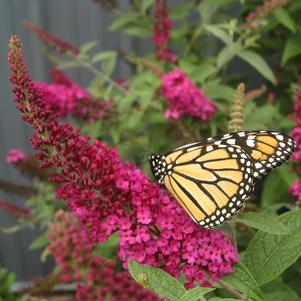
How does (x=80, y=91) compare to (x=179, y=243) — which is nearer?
(x=179, y=243)

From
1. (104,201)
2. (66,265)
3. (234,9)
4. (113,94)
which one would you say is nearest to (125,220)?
(104,201)

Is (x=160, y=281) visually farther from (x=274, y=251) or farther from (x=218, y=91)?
(x=218, y=91)

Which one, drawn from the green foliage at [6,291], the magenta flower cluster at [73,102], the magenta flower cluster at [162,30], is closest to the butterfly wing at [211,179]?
the magenta flower cluster at [73,102]

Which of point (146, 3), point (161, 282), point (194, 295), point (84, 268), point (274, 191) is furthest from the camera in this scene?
point (146, 3)

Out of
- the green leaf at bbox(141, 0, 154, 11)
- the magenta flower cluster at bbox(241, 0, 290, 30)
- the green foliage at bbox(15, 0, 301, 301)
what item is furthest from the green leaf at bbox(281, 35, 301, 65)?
the green leaf at bbox(141, 0, 154, 11)

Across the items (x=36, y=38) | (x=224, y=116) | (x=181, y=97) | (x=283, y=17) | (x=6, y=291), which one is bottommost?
(x=6, y=291)

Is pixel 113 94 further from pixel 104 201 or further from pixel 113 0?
pixel 104 201

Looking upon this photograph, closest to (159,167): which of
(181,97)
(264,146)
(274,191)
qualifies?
(264,146)
